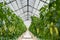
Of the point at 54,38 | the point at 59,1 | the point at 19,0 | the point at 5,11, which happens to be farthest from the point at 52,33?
the point at 19,0

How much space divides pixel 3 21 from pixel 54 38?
2535mm

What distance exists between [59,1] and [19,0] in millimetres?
9039

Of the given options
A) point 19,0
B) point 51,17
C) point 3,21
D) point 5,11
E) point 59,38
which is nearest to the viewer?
point 59,38

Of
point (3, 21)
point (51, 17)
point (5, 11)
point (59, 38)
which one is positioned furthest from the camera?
point (5, 11)

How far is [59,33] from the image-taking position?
4914mm

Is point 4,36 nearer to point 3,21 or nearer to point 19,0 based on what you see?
point 3,21

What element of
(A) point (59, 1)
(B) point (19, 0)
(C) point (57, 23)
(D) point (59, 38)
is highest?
(B) point (19, 0)

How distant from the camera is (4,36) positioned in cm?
765

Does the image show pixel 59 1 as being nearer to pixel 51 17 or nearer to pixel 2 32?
pixel 51 17

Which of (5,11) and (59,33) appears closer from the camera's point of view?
(59,33)

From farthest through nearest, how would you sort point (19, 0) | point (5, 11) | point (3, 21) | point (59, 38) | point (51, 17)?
1. point (19, 0)
2. point (5, 11)
3. point (3, 21)
4. point (51, 17)
5. point (59, 38)

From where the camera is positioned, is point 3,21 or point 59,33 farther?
point 3,21

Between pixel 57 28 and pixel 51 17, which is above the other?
pixel 51 17

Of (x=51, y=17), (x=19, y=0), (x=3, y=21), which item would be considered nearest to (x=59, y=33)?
(x=51, y=17)
